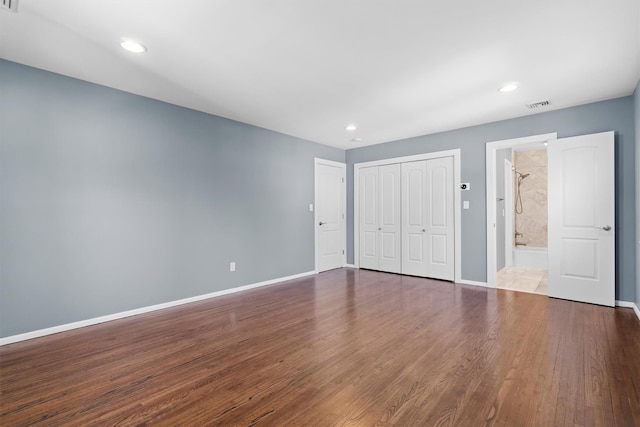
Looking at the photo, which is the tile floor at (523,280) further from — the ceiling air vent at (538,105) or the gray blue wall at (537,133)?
the ceiling air vent at (538,105)

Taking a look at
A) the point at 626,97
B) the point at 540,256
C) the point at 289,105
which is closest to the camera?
the point at 626,97

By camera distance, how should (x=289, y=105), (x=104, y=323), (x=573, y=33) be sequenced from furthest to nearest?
(x=289, y=105)
(x=104, y=323)
(x=573, y=33)

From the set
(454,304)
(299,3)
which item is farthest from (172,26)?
(454,304)

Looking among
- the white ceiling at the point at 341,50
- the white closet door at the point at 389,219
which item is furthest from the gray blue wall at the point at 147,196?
the white closet door at the point at 389,219

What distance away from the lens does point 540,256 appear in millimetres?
6402

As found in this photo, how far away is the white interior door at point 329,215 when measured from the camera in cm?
591

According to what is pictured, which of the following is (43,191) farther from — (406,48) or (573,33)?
(573,33)

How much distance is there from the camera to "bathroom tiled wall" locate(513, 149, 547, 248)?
675cm

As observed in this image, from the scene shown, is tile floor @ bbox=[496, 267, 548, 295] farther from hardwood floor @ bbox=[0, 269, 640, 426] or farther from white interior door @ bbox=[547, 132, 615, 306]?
hardwood floor @ bbox=[0, 269, 640, 426]

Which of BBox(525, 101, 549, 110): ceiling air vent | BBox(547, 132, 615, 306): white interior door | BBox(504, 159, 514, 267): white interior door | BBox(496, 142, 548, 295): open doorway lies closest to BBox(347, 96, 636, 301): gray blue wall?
BBox(547, 132, 615, 306): white interior door

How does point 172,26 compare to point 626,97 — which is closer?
point 172,26

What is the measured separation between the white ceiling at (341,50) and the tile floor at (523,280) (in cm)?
267

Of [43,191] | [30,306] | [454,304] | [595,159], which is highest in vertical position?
[595,159]

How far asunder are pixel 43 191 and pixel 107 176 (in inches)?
21.9
